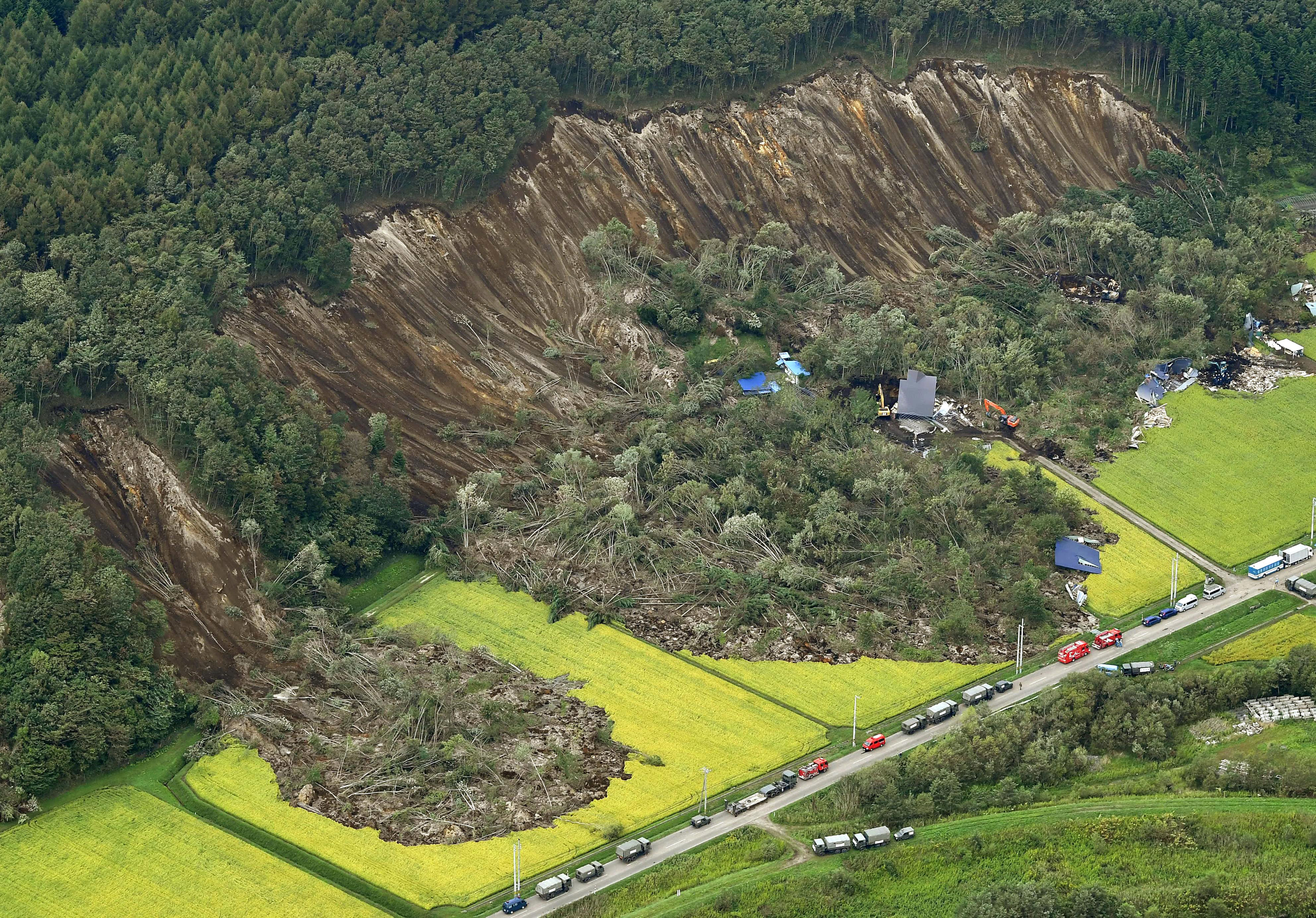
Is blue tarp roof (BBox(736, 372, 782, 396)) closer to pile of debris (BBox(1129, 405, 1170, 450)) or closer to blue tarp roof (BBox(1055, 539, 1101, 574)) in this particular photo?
blue tarp roof (BBox(1055, 539, 1101, 574))

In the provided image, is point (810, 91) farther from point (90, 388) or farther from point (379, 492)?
point (90, 388)

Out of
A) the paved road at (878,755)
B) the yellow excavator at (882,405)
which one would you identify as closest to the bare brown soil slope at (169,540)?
the paved road at (878,755)

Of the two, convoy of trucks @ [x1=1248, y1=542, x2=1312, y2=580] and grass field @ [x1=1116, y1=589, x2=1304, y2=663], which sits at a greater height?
convoy of trucks @ [x1=1248, y1=542, x2=1312, y2=580]

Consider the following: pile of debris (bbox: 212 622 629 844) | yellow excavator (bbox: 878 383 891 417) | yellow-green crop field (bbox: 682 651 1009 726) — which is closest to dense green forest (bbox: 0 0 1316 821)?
pile of debris (bbox: 212 622 629 844)

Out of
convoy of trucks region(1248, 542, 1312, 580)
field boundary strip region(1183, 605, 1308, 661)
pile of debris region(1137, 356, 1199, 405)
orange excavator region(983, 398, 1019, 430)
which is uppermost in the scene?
orange excavator region(983, 398, 1019, 430)

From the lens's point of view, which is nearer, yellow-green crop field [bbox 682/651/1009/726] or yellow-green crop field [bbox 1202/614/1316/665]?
yellow-green crop field [bbox 682/651/1009/726]

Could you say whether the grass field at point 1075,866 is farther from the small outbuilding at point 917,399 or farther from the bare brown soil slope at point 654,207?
the bare brown soil slope at point 654,207

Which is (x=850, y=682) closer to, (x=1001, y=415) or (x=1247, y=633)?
(x=1247, y=633)

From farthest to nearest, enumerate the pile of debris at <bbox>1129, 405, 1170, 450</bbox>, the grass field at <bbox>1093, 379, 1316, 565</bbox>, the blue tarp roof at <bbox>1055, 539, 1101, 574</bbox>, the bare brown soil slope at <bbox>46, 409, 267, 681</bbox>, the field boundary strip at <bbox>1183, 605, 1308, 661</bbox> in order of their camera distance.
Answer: the pile of debris at <bbox>1129, 405, 1170, 450</bbox>, the grass field at <bbox>1093, 379, 1316, 565</bbox>, the blue tarp roof at <bbox>1055, 539, 1101, 574</bbox>, the field boundary strip at <bbox>1183, 605, 1308, 661</bbox>, the bare brown soil slope at <bbox>46, 409, 267, 681</bbox>
